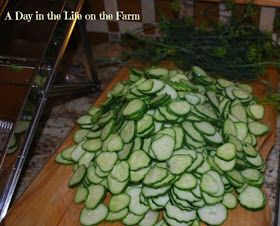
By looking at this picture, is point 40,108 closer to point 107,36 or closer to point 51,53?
point 51,53

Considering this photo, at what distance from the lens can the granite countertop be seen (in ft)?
3.89

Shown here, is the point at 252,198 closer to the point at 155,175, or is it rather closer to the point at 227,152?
the point at 227,152

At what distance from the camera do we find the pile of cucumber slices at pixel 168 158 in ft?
3.21

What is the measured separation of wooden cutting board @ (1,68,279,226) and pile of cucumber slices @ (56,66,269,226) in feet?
0.09

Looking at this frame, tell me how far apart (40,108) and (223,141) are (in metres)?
0.48

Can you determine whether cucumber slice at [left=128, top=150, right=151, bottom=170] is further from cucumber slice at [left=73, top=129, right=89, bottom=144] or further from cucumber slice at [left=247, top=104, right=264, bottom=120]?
cucumber slice at [left=247, top=104, right=264, bottom=120]

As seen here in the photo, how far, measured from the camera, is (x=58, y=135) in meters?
1.42

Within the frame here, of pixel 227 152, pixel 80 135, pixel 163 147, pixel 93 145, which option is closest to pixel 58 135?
pixel 80 135

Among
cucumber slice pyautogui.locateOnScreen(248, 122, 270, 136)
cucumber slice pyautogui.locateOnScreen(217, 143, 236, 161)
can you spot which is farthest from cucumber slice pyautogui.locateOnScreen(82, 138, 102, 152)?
cucumber slice pyautogui.locateOnScreen(248, 122, 270, 136)

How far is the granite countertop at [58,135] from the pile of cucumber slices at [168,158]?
11 centimetres

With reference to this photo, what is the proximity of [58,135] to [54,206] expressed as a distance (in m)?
0.37

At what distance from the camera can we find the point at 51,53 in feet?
3.58

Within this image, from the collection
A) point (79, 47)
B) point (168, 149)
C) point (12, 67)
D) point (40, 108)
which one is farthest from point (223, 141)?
point (79, 47)

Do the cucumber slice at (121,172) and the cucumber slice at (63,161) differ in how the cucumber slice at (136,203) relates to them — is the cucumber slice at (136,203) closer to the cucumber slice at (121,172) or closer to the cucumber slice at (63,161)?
the cucumber slice at (121,172)
